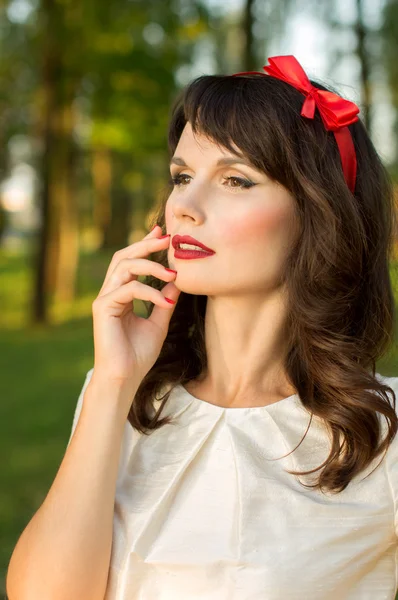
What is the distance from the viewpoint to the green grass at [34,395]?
18.8ft

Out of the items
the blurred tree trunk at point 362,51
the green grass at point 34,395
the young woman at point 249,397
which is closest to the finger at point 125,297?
the young woman at point 249,397

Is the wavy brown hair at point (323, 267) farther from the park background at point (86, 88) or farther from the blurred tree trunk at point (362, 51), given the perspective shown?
the blurred tree trunk at point (362, 51)

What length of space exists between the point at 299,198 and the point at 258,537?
91 centimetres

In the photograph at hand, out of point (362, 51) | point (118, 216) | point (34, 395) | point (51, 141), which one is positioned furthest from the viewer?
point (118, 216)

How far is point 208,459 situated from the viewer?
234 centimetres

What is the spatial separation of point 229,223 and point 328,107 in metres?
0.45

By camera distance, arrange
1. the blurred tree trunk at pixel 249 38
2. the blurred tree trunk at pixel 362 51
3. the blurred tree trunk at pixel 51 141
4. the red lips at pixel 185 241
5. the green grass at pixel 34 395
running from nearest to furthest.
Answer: the red lips at pixel 185 241
the green grass at pixel 34 395
the blurred tree trunk at pixel 249 38
the blurred tree trunk at pixel 362 51
the blurred tree trunk at pixel 51 141

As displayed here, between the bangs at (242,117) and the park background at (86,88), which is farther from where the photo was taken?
the park background at (86,88)

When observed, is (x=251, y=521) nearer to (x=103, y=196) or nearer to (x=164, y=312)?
(x=164, y=312)

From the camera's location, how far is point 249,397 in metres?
2.44

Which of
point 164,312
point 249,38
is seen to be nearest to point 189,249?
point 164,312

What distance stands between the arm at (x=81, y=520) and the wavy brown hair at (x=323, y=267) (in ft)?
0.82

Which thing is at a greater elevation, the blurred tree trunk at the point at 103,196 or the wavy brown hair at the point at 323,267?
the wavy brown hair at the point at 323,267

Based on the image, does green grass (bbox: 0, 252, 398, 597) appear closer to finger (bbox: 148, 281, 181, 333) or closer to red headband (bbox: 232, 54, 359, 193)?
red headband (bbox: 232, 54, 359, 193)
